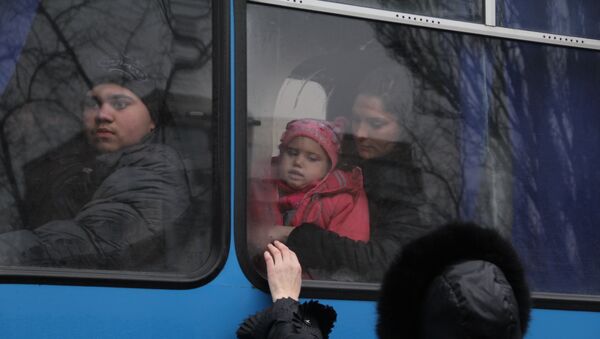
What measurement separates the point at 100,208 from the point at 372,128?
98 centimetres

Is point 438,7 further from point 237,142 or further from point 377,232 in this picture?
point 237,142

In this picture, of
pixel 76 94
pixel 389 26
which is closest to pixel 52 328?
pixel 76 94

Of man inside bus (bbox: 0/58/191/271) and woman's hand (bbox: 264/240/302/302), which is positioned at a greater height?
man inside bus (bbox: 0/58/191/271)

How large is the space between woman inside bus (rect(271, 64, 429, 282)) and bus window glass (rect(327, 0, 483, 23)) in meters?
0.20

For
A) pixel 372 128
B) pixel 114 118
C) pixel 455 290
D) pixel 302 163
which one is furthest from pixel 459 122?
pixel 455 290

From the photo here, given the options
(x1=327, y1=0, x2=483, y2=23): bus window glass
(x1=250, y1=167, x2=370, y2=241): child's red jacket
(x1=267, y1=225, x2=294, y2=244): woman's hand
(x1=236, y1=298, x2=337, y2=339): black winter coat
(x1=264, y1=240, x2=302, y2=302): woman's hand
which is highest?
(x1=327, y1=0, x2=483, y2=23): bus window glass

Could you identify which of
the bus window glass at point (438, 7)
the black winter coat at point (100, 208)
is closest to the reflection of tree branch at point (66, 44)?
the black winter coat at point (100, 208)

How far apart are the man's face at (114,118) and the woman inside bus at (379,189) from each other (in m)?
0.56

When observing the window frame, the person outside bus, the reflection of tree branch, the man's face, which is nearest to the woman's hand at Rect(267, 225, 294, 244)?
the window frame

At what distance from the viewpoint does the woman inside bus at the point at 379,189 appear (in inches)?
137

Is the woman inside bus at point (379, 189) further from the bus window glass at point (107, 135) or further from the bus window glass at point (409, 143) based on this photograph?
the bus window glass at point (107, 135)

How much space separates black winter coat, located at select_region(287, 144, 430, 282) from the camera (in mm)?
3461

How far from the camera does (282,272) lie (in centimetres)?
327

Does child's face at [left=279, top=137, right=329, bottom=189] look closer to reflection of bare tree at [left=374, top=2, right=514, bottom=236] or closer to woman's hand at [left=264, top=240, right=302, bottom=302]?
woman's hand at [left=264, top=240, right=302, bottom=302]
